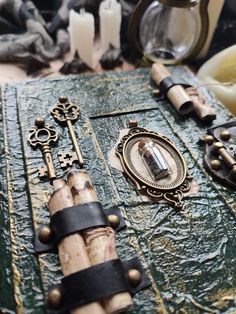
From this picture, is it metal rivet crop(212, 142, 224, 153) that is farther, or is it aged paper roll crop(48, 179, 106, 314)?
metal rivet crop(212, 142, 224, 153)

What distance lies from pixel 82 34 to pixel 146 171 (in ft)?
2.10

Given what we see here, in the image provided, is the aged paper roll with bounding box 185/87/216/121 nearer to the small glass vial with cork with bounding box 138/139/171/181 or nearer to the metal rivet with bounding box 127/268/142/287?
the small glass vial with cork with bounding box 138/139/171/181

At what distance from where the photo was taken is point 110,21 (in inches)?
48.1

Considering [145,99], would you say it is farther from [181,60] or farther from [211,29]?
[211,29]

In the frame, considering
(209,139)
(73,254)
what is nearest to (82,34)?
(209,139)

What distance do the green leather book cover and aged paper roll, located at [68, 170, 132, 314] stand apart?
38 mm

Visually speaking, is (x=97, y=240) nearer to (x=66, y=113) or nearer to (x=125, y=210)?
(x=125, y=210)

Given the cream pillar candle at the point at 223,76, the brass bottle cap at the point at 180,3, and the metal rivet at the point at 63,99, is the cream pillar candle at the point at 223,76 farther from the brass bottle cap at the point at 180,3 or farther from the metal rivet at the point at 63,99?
the metal rivet at the point at 63,99

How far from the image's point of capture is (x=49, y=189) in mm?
706

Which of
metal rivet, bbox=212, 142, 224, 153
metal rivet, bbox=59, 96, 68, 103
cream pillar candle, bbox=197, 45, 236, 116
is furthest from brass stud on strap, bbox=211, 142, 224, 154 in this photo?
metal rivet, bbox=59, 96, 68, 103

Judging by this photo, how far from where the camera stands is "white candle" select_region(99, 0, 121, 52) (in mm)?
1209

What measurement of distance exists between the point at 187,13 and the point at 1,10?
0.69 meters

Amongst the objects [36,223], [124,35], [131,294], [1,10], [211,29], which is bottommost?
[131,294]

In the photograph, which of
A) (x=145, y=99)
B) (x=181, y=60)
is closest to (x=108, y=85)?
(x=145, y=99)
